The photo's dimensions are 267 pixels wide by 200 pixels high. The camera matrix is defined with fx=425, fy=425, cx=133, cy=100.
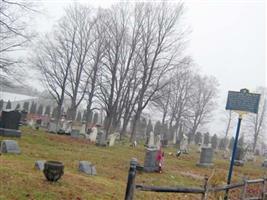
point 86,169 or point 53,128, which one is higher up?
point 53,128

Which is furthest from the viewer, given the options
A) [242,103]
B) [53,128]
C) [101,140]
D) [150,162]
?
[53,128]

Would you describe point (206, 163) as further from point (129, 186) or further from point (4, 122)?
point (129, 186)

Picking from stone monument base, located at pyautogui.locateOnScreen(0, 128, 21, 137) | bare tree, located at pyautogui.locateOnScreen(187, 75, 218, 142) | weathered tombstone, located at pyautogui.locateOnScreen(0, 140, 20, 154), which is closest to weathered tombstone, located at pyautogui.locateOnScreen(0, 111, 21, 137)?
stone monument base, located at pyautogui.locateOnScreen(0, 128, 21, 137)

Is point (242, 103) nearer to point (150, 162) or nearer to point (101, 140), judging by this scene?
point (150, 162)

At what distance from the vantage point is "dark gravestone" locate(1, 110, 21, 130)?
20.6 m

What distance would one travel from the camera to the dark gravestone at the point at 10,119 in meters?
20.6

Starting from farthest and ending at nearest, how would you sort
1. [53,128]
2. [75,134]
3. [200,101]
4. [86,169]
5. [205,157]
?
[200,101] → [53,128] → [75,134] → [205,157] → [86,169]

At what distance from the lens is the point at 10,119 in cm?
2088

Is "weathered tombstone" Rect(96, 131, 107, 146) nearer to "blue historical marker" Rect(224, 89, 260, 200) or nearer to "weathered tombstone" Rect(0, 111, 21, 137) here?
"weathered tombstone" Rect(0, 111, 21, 137)

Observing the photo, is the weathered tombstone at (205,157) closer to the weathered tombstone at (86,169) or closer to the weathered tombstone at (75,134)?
the weathered tombstone at (75,134)

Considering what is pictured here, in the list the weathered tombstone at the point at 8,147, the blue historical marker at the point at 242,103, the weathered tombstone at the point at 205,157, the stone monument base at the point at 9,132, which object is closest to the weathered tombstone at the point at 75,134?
the stone monument base at the point at 9,132

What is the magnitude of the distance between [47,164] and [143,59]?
91.0 feet

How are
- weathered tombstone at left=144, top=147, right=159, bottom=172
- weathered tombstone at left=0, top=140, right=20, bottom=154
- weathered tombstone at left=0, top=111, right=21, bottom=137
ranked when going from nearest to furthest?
weathered tombstone at left=0, top=140, right=20, bottom=154
weathered tombstone at left=144, top=147, right=159, bottom=172
weathered tombstone at left=0, top=111, right=21, bottom=137

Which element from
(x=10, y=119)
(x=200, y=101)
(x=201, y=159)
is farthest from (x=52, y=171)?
(x=200, y=101)
